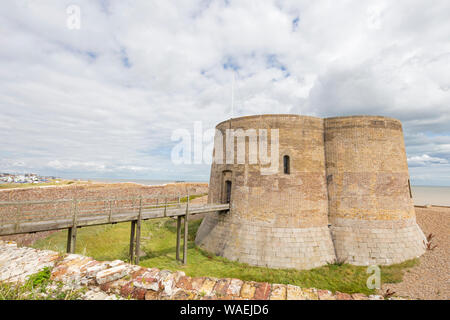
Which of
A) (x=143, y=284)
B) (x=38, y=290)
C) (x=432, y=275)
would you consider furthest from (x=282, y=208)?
(x=38, y=290)

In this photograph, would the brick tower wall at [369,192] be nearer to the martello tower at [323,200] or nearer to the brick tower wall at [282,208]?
the martello tower at [323,200]

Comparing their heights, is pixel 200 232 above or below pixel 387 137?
below

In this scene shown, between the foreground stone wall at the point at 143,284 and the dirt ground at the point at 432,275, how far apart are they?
277 inches

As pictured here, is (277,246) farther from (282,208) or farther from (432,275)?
(432,275)

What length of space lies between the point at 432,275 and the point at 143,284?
42.2 feet

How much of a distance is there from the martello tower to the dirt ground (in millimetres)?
764

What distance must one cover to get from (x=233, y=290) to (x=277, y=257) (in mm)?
7901

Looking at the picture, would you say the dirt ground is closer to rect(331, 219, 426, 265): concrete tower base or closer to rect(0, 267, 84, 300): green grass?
rect(331, 219, 426, 265): concrete tower base

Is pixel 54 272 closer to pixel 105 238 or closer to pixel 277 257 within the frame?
pixel 277 257

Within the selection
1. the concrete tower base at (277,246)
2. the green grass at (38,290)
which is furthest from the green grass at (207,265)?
the green grass at (38,290)

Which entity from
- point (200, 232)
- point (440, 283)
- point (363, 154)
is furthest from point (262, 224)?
point (440, 283)

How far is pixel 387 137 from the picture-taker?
12891mm

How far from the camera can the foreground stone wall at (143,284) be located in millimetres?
4047
